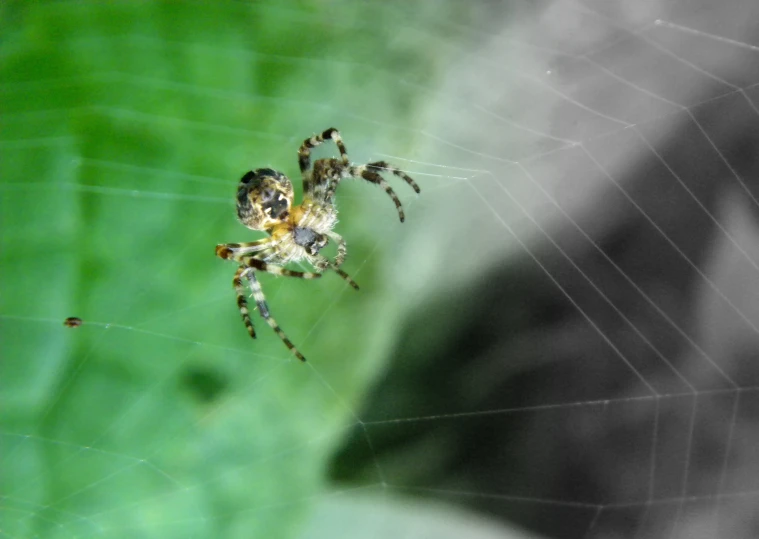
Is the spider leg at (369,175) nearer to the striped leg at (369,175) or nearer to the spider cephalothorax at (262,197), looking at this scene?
the striped leg at (369,175)

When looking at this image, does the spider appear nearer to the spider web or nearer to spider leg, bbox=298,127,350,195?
spider leg, bbox=298,127,350,195

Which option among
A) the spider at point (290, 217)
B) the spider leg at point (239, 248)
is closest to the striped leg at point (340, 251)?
the spider at point (290, 217)

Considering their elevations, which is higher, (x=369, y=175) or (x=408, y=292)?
(x=369, y=175)

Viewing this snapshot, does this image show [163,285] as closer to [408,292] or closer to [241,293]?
[241,293]

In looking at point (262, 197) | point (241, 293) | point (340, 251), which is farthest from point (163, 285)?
point (340, 251)

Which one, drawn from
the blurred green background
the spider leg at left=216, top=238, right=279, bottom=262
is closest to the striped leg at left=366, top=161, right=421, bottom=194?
the blurred green background

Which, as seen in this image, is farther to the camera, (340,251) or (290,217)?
(290,217)

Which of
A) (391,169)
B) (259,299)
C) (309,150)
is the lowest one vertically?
(259,299)
